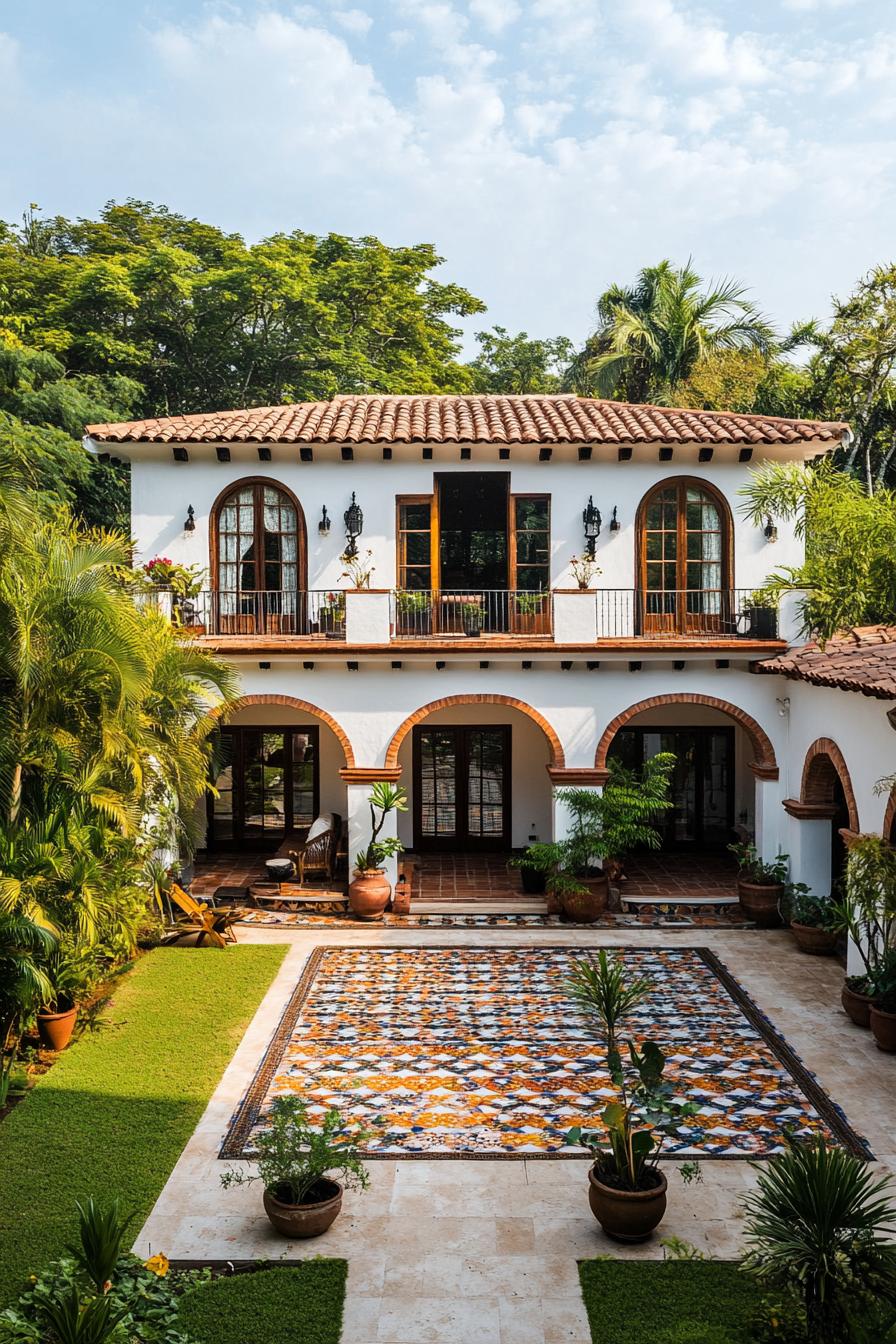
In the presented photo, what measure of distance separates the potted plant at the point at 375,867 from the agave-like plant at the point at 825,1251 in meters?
9.83

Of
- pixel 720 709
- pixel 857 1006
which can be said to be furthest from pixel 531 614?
pixel 857 1006

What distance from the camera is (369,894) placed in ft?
51.3

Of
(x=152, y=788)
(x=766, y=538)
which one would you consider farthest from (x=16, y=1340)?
(x=766, y=538)

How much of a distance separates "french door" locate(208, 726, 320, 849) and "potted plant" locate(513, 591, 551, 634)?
14.7 feet

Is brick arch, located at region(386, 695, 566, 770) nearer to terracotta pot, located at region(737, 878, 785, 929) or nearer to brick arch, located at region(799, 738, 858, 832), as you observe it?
terracotta pot, located at region(737, 878, 785, 929)

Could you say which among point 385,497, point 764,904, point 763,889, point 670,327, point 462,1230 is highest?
point 670,327

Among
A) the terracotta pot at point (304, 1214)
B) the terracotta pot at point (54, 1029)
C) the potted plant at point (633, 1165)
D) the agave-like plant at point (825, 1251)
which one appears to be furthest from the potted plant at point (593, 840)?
the agave-like plant at point (825, 1251)

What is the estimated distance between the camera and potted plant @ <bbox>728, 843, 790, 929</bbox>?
15.3 metres

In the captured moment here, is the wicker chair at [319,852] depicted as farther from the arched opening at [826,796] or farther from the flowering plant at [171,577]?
the arched opening at [826,796]

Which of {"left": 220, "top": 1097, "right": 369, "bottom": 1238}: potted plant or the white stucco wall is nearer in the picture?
{"left": 220, "top": 1097, "right": 369, "bottom": 1238}: potted plant

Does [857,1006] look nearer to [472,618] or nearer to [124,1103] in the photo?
[124,1103]

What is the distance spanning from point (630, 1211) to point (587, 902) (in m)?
8.24

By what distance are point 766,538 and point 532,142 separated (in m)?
7.42

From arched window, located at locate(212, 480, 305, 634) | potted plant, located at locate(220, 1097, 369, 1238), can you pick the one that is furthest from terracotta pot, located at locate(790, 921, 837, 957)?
arched window, located at locate(212, 480, 305, 634)
